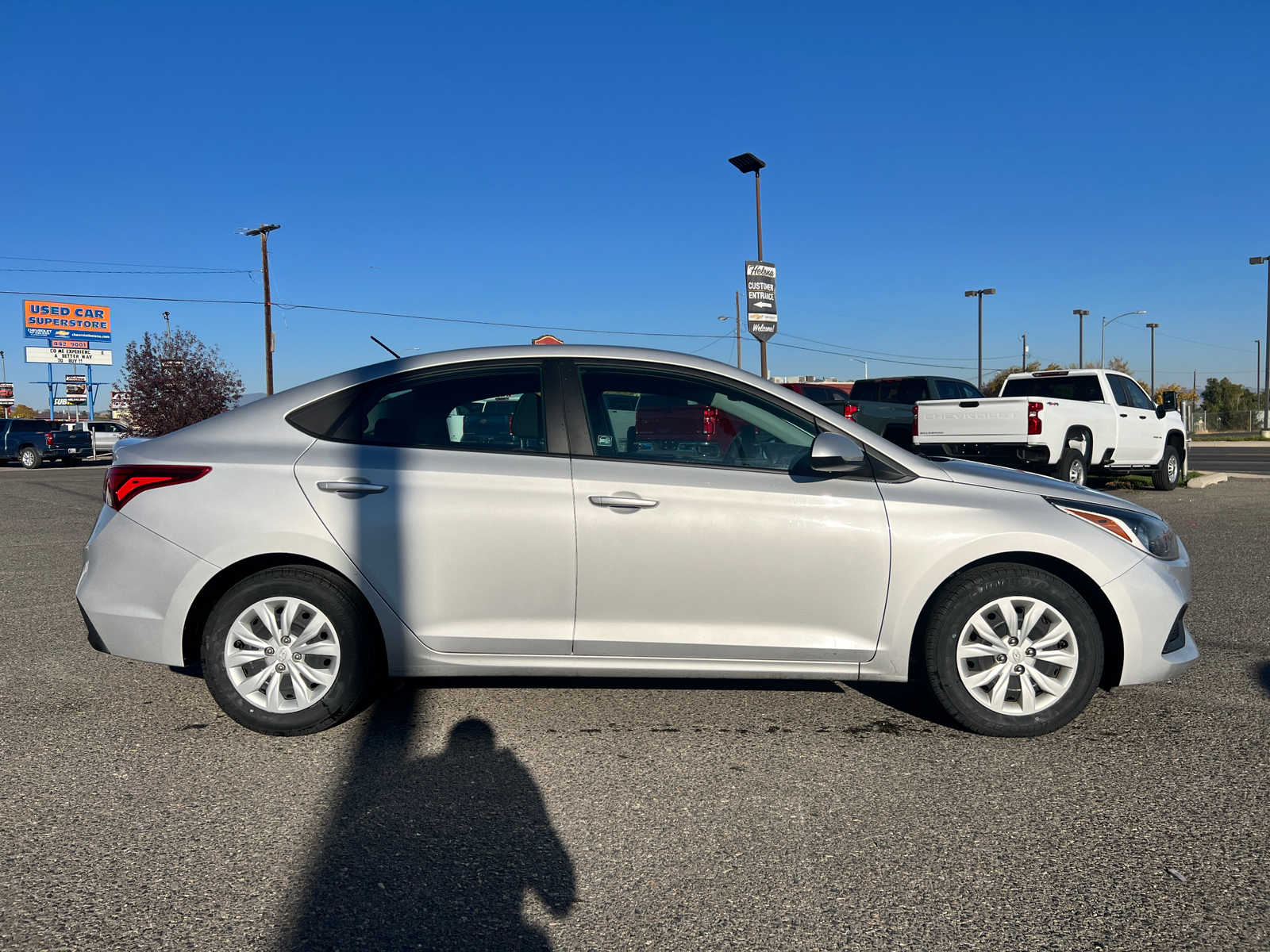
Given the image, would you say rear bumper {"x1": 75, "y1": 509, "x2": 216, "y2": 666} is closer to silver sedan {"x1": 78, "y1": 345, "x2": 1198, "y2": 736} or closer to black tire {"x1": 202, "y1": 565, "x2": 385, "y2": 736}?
silver sedan {"x1": 78, "y1": 345, "x2": 1198, "y2": 736}

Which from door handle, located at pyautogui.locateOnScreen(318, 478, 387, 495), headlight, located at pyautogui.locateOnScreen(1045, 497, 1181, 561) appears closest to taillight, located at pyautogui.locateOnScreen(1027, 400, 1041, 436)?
headlight, located at pyautogui.locateOnScreen(1045, 497, 1181, 561)

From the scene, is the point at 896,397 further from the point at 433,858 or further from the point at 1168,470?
the point at 433,858

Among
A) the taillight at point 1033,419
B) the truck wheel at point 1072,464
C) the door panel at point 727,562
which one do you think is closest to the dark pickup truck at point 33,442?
the taillight at point 1033,419

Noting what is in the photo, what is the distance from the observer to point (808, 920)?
2.70m

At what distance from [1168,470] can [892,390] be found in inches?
201

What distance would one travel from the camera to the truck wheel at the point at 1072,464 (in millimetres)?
13789

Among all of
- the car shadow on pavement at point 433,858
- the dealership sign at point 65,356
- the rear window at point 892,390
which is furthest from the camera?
the dealership sign at point 65,356

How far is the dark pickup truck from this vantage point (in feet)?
107

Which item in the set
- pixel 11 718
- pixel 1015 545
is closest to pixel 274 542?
pixel 11 718

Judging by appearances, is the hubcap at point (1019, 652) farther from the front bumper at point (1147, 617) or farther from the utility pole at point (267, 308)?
the utility pole at point (267, 308)

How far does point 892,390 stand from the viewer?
19.2 metres

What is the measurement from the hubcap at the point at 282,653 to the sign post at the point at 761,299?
14.3m

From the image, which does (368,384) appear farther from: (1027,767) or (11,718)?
(1027,767)

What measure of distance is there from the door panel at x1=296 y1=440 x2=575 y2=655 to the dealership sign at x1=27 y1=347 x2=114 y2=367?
5480 centimetres
